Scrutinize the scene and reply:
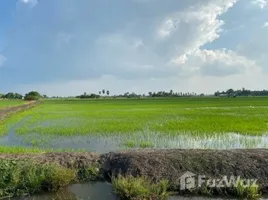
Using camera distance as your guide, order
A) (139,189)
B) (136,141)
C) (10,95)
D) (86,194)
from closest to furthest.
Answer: (139,189), (86,194), (136,141), (10,95)

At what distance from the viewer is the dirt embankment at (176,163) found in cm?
688

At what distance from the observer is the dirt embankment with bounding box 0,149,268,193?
6875 millimetres

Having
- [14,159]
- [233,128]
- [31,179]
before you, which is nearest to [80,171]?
[31,179]

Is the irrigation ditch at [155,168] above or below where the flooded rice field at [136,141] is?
above

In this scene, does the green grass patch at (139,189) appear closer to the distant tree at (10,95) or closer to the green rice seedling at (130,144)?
the green rice seedling at (130,144)

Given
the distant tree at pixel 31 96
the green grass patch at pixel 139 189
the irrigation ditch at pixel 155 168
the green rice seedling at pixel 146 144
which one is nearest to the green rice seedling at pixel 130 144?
the green rice seedling at pixel 146 144

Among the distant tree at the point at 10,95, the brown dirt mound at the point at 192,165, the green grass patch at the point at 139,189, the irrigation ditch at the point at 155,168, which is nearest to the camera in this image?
the green grass patch at the point at 139,189

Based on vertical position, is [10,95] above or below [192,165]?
above

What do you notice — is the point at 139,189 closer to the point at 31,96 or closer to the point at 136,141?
the point at 136,141

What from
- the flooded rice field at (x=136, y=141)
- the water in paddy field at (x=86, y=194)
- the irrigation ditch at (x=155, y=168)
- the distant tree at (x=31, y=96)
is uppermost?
the distant tree at (x=31, y=96)

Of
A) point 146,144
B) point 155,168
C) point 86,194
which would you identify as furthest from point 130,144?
point 86,194

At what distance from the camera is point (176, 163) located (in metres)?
7.14

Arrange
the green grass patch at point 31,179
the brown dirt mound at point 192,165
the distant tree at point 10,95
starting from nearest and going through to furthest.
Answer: the green grass patch at point 31,179
the brown dirt mound at point 192,165
the distant tree at point 10,95

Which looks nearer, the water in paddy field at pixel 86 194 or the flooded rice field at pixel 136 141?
the water in paddy field at pixel 86 194
